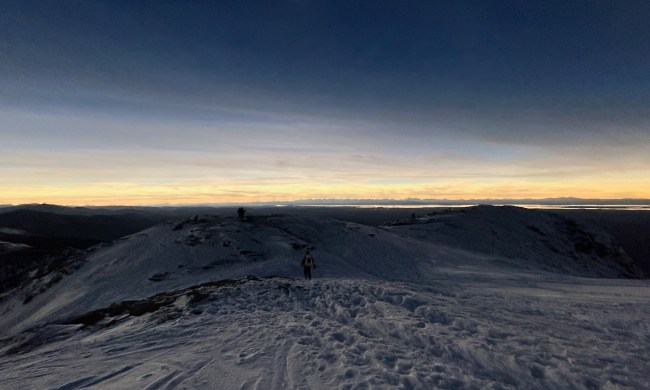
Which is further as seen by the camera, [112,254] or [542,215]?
[542,215]

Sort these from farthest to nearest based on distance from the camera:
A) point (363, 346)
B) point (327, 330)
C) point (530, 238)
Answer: point (530, 238)
point (327, 330)
point (363, 346)

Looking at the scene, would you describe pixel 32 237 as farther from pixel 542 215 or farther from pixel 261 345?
pixel 542 215

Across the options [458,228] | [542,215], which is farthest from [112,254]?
[542,215]

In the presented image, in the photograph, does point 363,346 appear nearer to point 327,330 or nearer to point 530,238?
point 327,330

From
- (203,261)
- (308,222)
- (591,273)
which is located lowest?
(591,273)

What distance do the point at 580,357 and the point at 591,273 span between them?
46237 millimetres

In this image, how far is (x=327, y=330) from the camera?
12.6m

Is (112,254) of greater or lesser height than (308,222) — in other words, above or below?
below

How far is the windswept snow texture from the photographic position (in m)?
8.80

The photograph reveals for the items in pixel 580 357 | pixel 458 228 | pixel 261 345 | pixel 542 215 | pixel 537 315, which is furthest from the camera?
pixel 542 215

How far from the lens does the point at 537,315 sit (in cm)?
1412

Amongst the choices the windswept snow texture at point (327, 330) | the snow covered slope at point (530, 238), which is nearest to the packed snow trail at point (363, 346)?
the windswept snow texture at point (327, 330)

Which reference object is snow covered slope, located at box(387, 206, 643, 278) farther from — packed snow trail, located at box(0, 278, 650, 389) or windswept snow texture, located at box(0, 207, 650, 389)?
packed snow trail, located at box(0, 278, 650, 389)

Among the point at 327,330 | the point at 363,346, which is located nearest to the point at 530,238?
the point at 327,330
